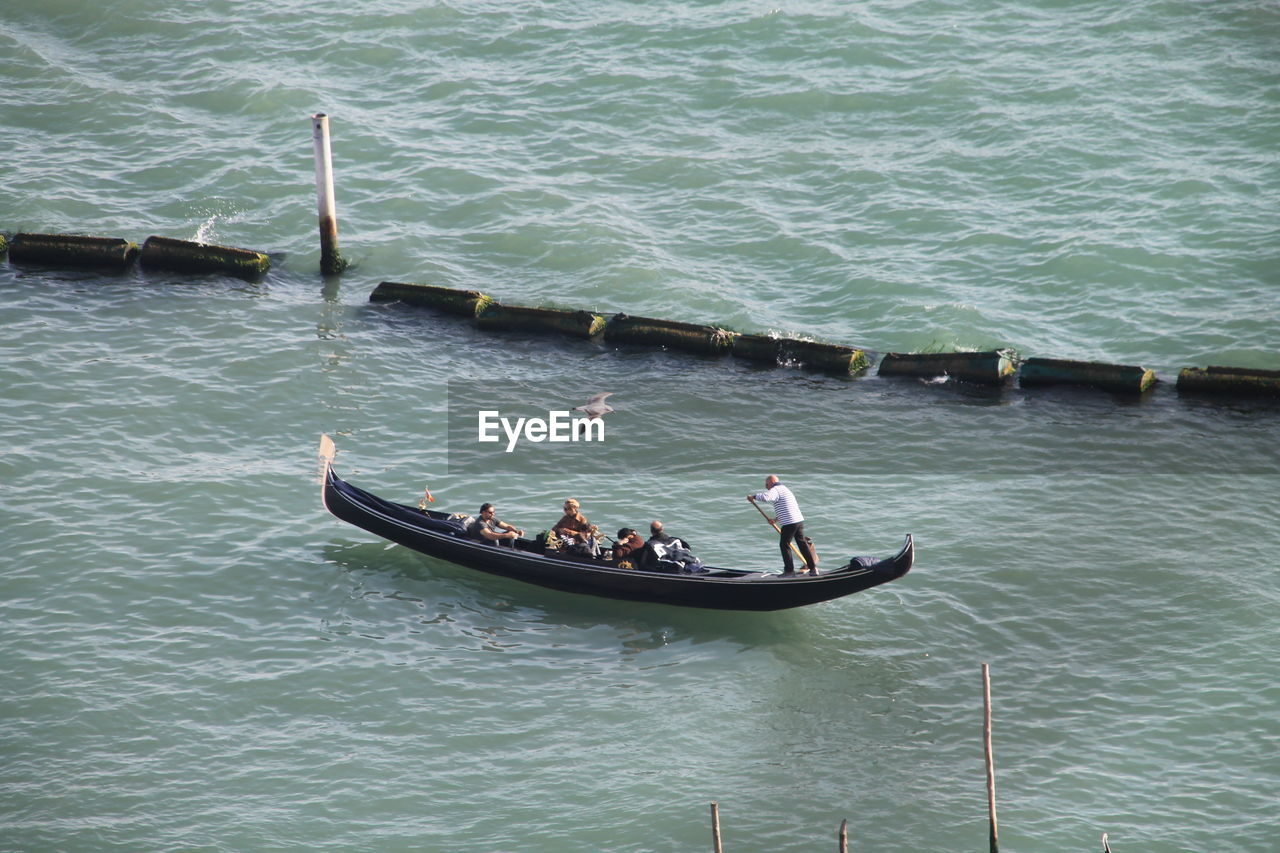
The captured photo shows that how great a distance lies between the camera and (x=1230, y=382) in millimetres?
22266

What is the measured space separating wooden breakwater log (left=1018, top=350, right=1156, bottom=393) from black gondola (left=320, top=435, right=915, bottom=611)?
6501 millimetres

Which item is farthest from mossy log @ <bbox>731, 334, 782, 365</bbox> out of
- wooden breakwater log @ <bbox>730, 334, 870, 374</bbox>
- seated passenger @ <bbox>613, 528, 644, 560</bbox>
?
seated passenger @ <bbox>613, 528, 644, 560</bbox>

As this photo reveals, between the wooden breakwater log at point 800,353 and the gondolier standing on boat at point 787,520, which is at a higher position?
the wooden breakwater log at point 800,353

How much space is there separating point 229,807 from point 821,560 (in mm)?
8429

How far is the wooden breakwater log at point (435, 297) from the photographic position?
2575 cm

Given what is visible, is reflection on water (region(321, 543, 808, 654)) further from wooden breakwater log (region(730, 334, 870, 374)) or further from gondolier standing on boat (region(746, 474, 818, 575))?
wooden breakwater log (region(730, 334, 870, 374))

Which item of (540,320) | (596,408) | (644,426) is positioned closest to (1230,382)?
(644,426)

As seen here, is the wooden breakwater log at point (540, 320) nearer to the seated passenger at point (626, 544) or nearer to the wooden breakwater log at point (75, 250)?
the wooden breakwater log at point (75, 250)

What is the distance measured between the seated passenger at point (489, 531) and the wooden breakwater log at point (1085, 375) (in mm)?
9630

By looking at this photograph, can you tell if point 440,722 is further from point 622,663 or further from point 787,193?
point 787,193

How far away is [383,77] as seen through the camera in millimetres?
35125

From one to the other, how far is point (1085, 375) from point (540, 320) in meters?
9.73

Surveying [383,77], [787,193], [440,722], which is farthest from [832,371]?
[383,77]

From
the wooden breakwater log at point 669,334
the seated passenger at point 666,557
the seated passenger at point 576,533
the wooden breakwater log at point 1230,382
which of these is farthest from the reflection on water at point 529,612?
the wooden breakwater log at point 1230,382
